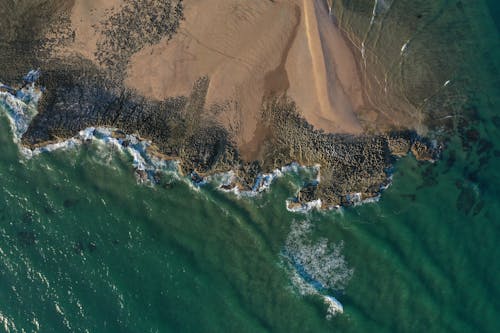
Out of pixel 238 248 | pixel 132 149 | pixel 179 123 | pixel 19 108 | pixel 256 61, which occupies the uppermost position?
pixel 256 61

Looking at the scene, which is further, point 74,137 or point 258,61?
point 74,137

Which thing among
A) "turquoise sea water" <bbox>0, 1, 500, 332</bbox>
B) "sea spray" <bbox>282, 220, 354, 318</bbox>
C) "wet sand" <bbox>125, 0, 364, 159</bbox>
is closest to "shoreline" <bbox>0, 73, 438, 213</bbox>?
"turquoise sea water" <bbox>0, 1, 500, 332</bbox>

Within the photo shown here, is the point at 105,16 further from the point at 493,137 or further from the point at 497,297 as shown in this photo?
the point at 497,297

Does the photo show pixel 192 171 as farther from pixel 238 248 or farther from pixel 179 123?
pixel 238 248

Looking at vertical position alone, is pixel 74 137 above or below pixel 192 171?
below

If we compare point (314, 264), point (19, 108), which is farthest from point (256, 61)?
point (19, 108)

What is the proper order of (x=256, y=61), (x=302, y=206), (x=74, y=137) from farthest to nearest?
1. (x=74, y=137)
2. (x=302, y=206)
3. (x=256, y=61)

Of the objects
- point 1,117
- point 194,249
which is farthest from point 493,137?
point 1,117
